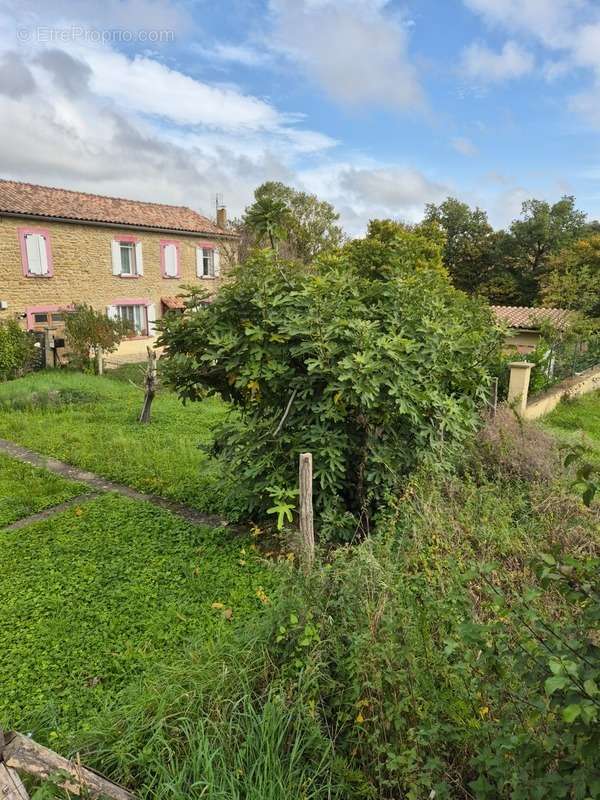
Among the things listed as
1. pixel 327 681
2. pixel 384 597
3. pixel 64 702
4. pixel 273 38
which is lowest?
pixel 64 702

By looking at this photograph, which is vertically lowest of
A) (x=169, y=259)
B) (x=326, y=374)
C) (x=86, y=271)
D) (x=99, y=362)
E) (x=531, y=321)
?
(x=99, y=362)

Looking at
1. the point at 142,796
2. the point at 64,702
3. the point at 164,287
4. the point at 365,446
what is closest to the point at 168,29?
the point at 365,446

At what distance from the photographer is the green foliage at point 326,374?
14.7ft

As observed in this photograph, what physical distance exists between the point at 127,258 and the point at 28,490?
637 inches

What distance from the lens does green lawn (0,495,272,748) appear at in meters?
3.16

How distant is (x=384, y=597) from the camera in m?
2.74

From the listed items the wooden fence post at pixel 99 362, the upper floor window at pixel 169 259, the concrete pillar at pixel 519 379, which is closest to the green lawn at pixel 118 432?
the wooden fence post at pixel 99 362

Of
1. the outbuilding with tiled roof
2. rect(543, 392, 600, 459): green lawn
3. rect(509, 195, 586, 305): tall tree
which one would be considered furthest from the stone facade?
rect(509, 195, 586, 305): tall tree

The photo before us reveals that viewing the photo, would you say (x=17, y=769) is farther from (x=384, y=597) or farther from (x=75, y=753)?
(x=384, y=597)

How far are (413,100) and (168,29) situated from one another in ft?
→ 18.3

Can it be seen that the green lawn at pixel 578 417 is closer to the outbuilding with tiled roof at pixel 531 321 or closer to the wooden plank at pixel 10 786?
the outbuilding with tiled roof at pixel 531 321


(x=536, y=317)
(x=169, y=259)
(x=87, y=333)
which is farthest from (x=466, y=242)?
(x=87, y=333)

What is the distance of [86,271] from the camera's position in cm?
1909

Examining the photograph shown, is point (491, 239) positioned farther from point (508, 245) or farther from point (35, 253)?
point (35, 253)
